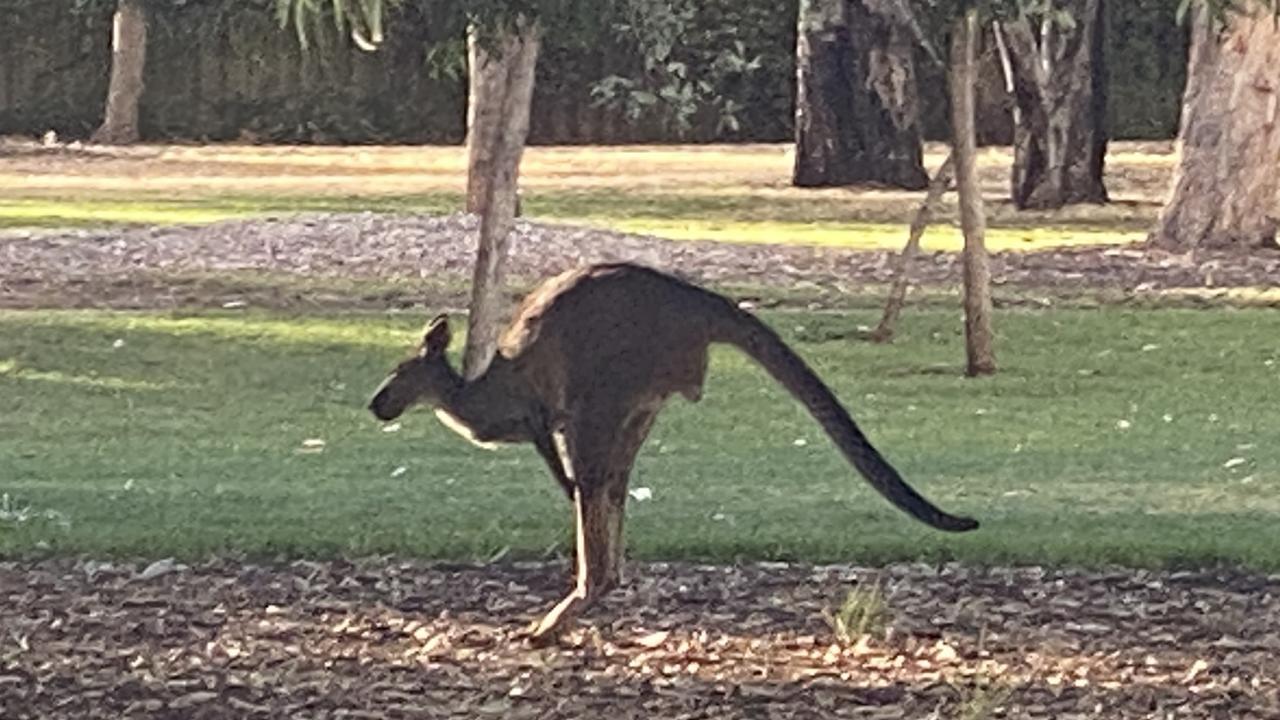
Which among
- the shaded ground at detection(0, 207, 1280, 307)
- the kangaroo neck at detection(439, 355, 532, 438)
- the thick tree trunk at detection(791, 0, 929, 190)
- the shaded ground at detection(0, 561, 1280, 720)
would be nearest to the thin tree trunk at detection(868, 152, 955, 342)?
the shaded ground at detection(0, 207, 1280, 307)

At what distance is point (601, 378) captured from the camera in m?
8.08

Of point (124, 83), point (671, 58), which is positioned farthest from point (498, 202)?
point (124, 83)

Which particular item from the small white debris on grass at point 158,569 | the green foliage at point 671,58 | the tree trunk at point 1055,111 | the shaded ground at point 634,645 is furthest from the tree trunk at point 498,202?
the tree trunk at point 1055,111

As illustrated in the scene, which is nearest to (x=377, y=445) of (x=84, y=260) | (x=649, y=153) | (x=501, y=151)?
(x=501, y=151)

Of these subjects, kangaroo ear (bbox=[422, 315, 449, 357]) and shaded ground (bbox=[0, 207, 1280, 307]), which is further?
shaded ground (bbox=[0, 207, 1280, 307])

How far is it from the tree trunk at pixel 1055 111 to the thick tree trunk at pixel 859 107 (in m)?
2.50

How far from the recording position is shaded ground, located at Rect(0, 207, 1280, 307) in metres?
21.5

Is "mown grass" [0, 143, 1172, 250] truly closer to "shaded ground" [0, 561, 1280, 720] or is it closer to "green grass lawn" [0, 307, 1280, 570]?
"green grass lawn" [0, 307, 1280, 570]

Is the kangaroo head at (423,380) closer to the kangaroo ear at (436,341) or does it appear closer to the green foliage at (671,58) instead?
the kangaroo ear at (436,341)

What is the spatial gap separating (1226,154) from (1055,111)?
5.95m

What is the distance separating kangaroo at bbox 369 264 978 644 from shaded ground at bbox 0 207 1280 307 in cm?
1227

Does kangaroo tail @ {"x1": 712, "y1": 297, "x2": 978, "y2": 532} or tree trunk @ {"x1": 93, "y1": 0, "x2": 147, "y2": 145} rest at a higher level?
kangaroo tail @ {"x1": 712, "y1": 297, "x2": 978, "y2": 532}

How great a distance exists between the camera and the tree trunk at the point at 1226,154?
22906 mm

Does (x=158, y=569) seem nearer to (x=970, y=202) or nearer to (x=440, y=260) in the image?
(x=970, y=202)
